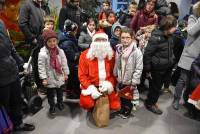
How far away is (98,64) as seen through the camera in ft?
11.9

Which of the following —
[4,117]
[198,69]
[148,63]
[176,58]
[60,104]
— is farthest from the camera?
[176,58]

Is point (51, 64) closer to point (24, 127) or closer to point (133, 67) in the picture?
point (24, 127)

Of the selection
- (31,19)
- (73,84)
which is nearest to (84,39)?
(73,84)

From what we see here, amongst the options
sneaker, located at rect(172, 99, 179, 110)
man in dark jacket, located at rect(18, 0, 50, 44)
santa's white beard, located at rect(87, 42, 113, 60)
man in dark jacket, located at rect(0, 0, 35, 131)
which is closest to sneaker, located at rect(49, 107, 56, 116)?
man in dark jacket, located at rect(0, 0, 35, 131)

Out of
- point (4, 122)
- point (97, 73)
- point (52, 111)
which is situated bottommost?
point (52, 111)

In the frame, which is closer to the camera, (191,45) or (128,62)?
(128,62)

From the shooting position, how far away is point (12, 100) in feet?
10.5

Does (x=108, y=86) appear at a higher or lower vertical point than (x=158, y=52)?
lower

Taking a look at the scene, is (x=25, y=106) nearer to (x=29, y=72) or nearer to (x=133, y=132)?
(x=29, y=72)

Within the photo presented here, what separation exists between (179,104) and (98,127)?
1403mm

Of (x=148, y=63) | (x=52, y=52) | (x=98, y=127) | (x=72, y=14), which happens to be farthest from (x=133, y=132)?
(x=72, y=14)

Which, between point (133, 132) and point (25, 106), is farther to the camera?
point (25, 106)

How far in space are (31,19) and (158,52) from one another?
1.92 metres

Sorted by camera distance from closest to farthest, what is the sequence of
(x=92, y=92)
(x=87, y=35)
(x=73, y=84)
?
(x=92, y=92) → (x=73, y=84) → (x=87, y=35)
